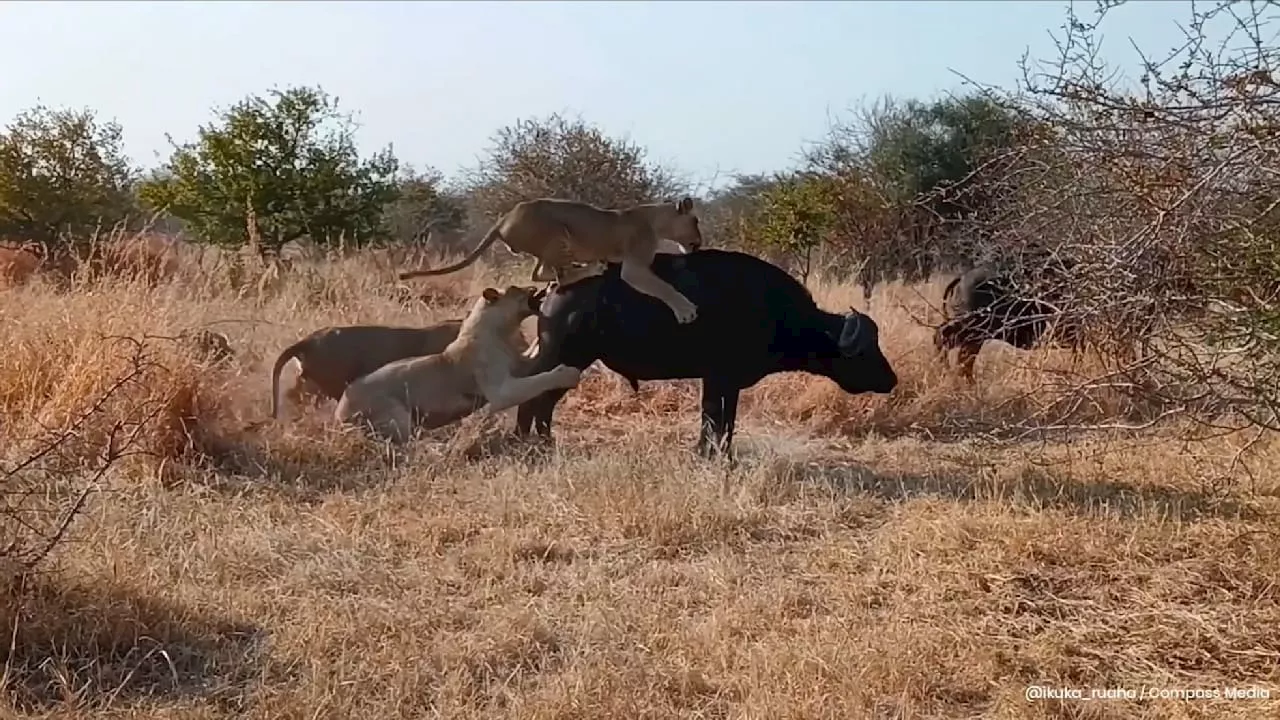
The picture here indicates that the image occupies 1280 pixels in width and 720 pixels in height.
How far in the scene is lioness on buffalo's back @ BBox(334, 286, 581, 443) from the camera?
8453mm

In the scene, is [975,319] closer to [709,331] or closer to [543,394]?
[709,331]

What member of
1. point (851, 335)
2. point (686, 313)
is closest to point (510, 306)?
point (686, 313)

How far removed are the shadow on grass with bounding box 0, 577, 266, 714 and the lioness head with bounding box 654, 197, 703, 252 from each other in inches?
180

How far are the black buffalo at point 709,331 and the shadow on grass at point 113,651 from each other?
3819 mm

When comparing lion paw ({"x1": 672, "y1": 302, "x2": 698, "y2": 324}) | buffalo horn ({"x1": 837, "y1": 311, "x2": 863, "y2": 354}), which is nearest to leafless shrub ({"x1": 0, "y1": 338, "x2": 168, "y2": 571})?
lion paw ({"x1": 672, "y1": 302, "x2": 698, "y2": 324})

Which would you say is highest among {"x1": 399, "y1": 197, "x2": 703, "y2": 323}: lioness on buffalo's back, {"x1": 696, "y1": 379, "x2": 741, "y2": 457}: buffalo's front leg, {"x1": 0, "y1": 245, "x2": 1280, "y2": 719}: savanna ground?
{"x1": 399, "y1": 197, "x2": 703, "y2": 323}: lioness on buffalo's back

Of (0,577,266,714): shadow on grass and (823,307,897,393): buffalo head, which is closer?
(0,577,266,714): shadow on grass

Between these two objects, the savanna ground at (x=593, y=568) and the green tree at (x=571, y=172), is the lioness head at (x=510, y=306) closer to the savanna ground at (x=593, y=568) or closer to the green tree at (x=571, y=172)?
the savanna ground at (x=593, y=568)

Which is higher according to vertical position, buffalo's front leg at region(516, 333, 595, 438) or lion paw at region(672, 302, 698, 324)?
lion paw at region(672, 302, 698, 324)

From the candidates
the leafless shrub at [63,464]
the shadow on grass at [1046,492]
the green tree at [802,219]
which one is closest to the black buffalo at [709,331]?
the shadow on grass at [1046,492]

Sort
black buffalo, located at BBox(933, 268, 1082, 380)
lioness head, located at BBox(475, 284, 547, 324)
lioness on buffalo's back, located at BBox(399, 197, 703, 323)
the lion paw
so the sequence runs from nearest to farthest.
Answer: the lion paw
lioness on buffalo's back, located at BBox(399, 197, 703, 323)
lioness head, located at BBox(475, 284, 547, 324)
black buffalo, located at BBox(933, 268, 1082, 380)

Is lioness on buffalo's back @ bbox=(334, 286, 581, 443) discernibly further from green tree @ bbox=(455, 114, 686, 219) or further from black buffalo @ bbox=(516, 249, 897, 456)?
green tree @ bbox=(455, 114, 686, 219)

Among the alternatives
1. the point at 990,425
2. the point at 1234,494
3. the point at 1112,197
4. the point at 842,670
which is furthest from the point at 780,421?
the point at 842,670

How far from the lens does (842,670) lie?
14.3ft
